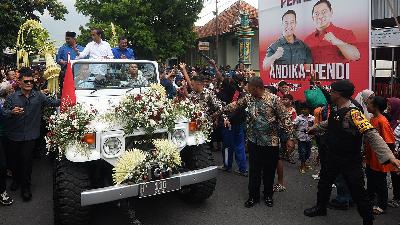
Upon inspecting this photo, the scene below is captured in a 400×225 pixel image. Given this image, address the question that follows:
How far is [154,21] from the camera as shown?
91.2 feet

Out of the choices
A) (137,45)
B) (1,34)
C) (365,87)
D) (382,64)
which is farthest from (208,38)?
(365,87)

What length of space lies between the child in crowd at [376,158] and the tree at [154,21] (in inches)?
891

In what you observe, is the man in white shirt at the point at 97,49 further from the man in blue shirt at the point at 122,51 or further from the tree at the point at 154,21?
the tree at the point at 154,21

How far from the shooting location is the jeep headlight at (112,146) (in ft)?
13.4

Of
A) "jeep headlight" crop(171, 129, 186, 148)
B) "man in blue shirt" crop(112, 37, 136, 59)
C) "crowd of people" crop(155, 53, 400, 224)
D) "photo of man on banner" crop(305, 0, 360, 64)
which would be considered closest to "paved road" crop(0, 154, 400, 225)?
"crowd of people" crop(155, 53, 400, 224)

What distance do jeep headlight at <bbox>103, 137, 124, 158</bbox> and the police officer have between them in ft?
7.80

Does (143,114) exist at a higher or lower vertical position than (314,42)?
lower

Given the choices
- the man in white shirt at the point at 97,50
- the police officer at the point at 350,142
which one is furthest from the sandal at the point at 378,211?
the man in white shirt at the point at 97,50

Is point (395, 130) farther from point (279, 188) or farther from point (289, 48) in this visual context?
point (289, 48)

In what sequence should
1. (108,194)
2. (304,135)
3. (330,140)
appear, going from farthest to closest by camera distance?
(304,135)
(330,140)
(108,194)

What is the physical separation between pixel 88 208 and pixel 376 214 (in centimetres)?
347

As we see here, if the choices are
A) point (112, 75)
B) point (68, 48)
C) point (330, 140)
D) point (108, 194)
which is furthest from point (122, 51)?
point (330, 140)

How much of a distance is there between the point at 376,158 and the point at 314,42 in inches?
228

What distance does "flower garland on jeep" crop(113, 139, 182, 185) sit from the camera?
394 cm
